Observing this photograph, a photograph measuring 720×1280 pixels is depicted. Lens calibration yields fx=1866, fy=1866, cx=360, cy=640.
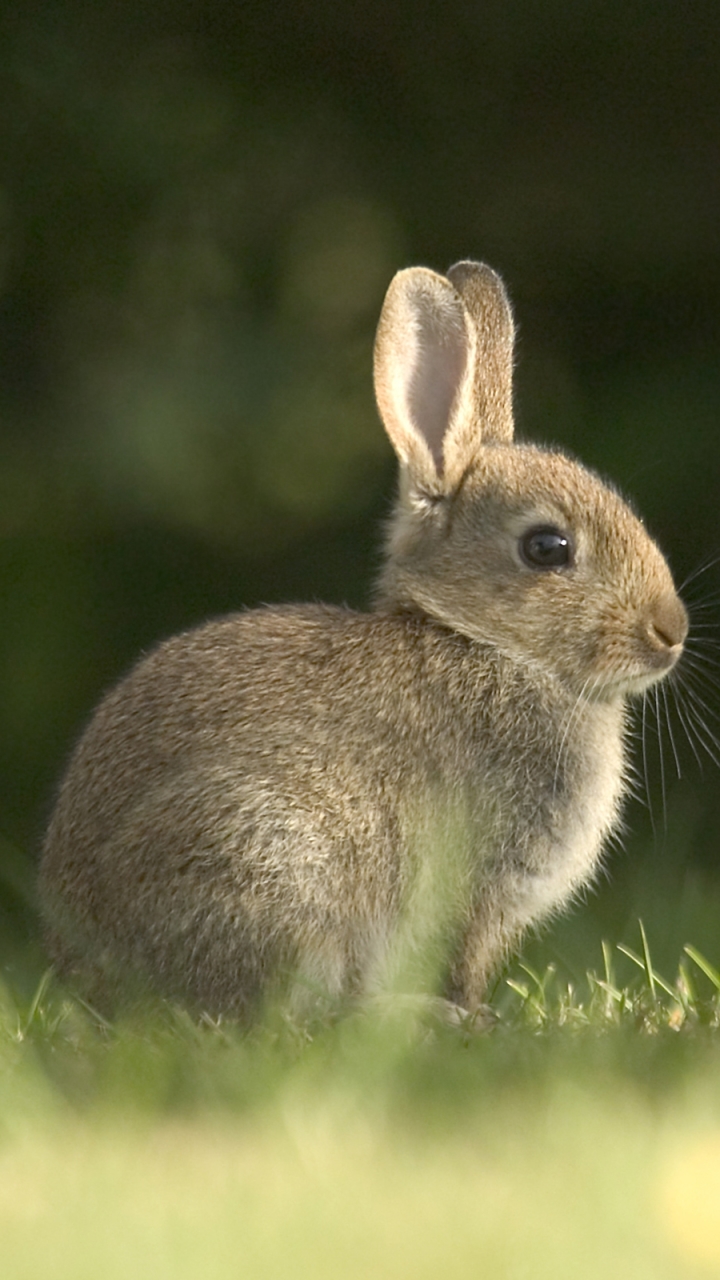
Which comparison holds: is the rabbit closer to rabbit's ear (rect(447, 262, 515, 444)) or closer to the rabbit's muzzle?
the rabbit's muzzle

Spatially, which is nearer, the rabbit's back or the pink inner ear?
the rabbit's back

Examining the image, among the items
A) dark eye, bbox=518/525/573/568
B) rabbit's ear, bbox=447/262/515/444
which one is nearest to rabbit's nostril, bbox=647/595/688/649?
dark eye, bbox=518/525/573/568

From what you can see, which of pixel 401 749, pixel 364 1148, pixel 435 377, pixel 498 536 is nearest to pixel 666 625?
pixel 498 536

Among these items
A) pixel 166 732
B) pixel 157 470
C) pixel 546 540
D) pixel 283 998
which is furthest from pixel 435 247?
pixel 283 998

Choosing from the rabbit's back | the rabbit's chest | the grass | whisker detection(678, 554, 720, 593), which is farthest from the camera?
whisker detection(678, 554, 720, 593)

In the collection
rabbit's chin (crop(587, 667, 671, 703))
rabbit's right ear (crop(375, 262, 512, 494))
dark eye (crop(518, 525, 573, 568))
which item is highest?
rabbit's right ear (crop(375, 262, 512, 494))

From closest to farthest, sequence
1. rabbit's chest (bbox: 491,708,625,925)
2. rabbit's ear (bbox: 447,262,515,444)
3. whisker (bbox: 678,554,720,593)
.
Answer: rabbit's chest (bbox: 491,708,625,925), whisker (bbox: 678,554,720,593), rabbit's ear (bbox: 447,262,515,444)

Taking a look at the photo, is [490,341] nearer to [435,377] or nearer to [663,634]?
[435,377]
